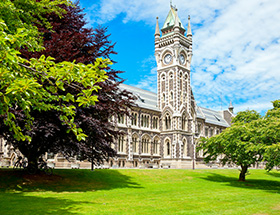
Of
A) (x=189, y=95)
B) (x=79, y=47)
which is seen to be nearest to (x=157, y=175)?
(x=79, y=47)

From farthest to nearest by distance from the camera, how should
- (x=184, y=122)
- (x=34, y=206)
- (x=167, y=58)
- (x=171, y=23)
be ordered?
(x=171, y=23), (x=167, y=58), (x=184, y=122), (x=34, y=206)

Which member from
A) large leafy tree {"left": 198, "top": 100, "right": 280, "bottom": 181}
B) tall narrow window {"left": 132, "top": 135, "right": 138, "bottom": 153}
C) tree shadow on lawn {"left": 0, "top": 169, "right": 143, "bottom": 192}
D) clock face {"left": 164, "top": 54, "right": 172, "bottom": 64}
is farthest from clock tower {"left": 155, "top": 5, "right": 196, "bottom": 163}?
tree shadow on lawn {"left": 0, "top": 169, "right": 143, "bottom": 192}

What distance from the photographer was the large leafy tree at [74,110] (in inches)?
708

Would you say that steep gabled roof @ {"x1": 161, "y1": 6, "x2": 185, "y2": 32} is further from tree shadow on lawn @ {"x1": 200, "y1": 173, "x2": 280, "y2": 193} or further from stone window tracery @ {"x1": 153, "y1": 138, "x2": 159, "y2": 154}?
tree shadow on lawn @ {"x1": 200, "y1": 173, "x2": 280, "y2": 193}

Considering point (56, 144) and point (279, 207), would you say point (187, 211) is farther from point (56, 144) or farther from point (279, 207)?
point (56, 144)

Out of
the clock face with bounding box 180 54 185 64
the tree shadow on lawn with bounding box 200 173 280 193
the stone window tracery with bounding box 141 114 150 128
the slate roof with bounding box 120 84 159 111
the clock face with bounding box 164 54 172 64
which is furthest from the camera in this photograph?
the clock face with bounding box 180 54 185 64

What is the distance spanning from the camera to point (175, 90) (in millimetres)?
58750

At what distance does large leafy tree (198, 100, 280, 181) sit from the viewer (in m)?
24.3

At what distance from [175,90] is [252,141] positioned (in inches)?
1254

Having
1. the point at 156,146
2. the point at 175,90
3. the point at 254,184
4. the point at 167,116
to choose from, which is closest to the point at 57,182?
the point at 254,184

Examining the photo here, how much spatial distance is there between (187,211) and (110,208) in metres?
3.39

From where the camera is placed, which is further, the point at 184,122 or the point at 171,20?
the point at 171,20

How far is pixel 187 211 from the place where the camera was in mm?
12641

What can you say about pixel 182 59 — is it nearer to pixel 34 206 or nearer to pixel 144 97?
pixel 144 97
